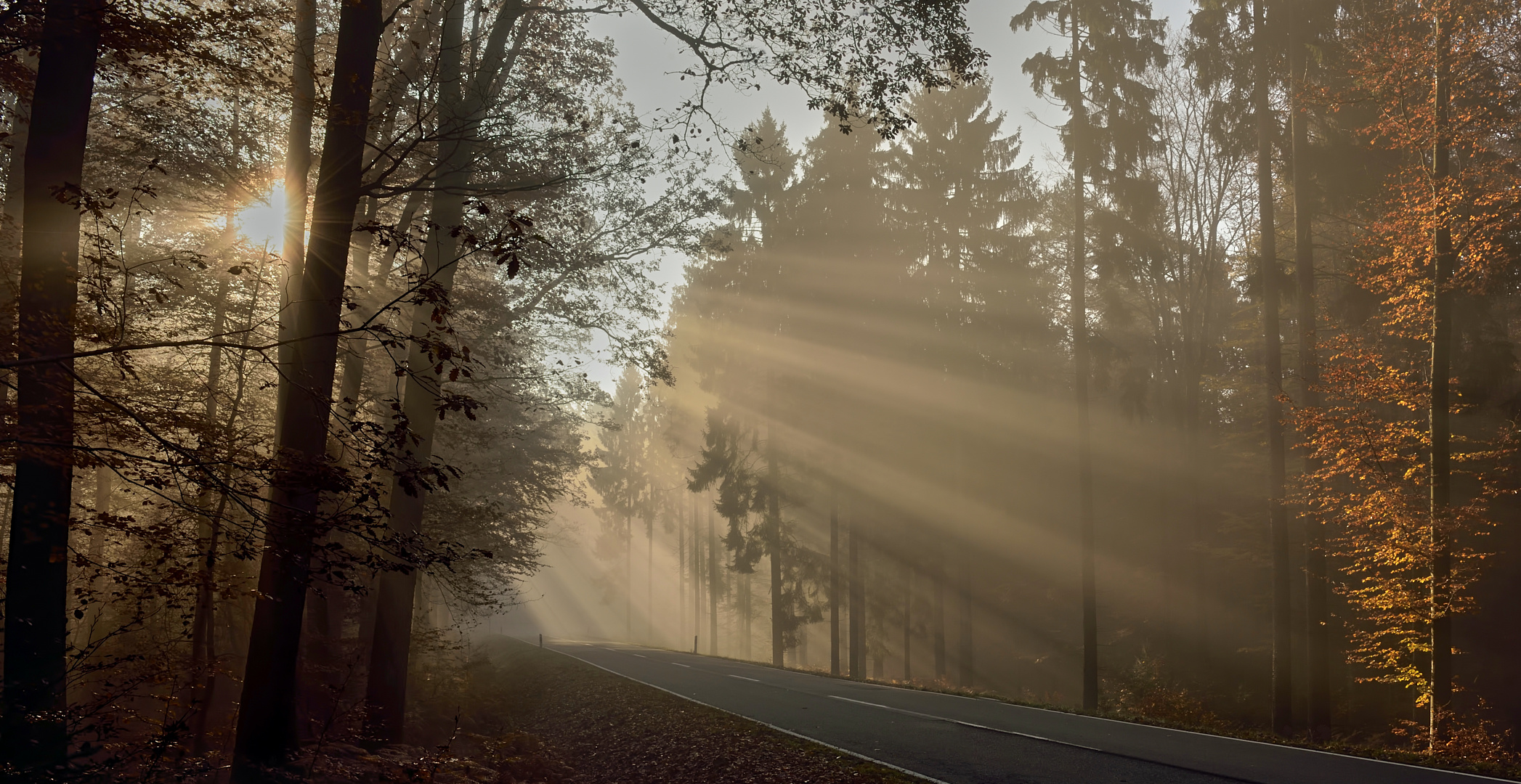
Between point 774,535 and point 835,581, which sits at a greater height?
point 774,535

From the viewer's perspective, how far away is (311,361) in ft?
22.3

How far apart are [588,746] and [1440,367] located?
15322 mm

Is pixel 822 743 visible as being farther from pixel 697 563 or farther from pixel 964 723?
pixel 697 563

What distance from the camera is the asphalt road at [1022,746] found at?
8.62 metres

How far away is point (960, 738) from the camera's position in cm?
1090

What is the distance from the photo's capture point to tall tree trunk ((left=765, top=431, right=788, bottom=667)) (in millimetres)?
28750

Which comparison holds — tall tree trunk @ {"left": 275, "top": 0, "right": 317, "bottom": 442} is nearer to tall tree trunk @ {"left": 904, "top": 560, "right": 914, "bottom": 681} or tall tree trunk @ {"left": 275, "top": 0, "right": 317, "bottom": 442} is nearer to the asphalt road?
the asphalt road

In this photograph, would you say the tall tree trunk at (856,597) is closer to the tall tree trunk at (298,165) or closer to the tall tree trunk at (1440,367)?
the tall tree trunk at (1440,367)

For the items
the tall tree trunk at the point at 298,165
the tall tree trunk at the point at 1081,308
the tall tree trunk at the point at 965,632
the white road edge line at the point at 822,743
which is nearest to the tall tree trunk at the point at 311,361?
the tall tree trunk at the point at 298,165

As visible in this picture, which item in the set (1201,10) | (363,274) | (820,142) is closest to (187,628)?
(363,274)

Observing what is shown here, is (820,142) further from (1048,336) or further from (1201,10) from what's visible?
(1201,10)

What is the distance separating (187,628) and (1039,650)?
1077 inches

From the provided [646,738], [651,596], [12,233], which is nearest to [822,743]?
[646,738]

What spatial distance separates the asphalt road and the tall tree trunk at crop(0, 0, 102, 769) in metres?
7.72
